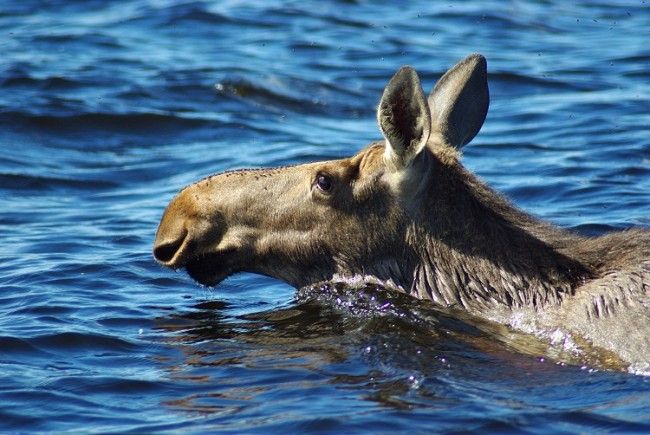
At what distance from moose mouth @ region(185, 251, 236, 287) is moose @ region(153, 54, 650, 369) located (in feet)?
0.03

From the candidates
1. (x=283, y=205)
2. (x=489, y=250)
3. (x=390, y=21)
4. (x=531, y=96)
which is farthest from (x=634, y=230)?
(x=390, y=21)

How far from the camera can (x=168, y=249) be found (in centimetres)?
907

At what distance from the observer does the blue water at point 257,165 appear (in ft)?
25.2

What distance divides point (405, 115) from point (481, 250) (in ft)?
3.24

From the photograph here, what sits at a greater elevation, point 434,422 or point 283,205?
point 283,205

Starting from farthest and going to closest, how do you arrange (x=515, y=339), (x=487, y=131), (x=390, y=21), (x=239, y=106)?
(x=390, y=21)
(x=239, y=106)
(x=487, y=131)
(x=515, y=339)

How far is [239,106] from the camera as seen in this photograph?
1681 centimetres

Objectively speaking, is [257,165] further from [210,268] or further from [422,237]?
[422,237]

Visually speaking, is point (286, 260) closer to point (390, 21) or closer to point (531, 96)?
point (531, 96)

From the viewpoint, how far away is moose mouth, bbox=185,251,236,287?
9141 mm

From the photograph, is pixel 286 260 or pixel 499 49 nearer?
pixel 286 260

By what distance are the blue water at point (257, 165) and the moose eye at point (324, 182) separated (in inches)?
32.9

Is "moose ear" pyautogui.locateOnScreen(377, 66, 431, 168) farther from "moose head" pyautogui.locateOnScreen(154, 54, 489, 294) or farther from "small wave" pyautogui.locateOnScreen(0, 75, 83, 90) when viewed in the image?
"small wave" pyautogui.locateOnScreen(0, 75, 83, 90)

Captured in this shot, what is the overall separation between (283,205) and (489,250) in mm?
1300
